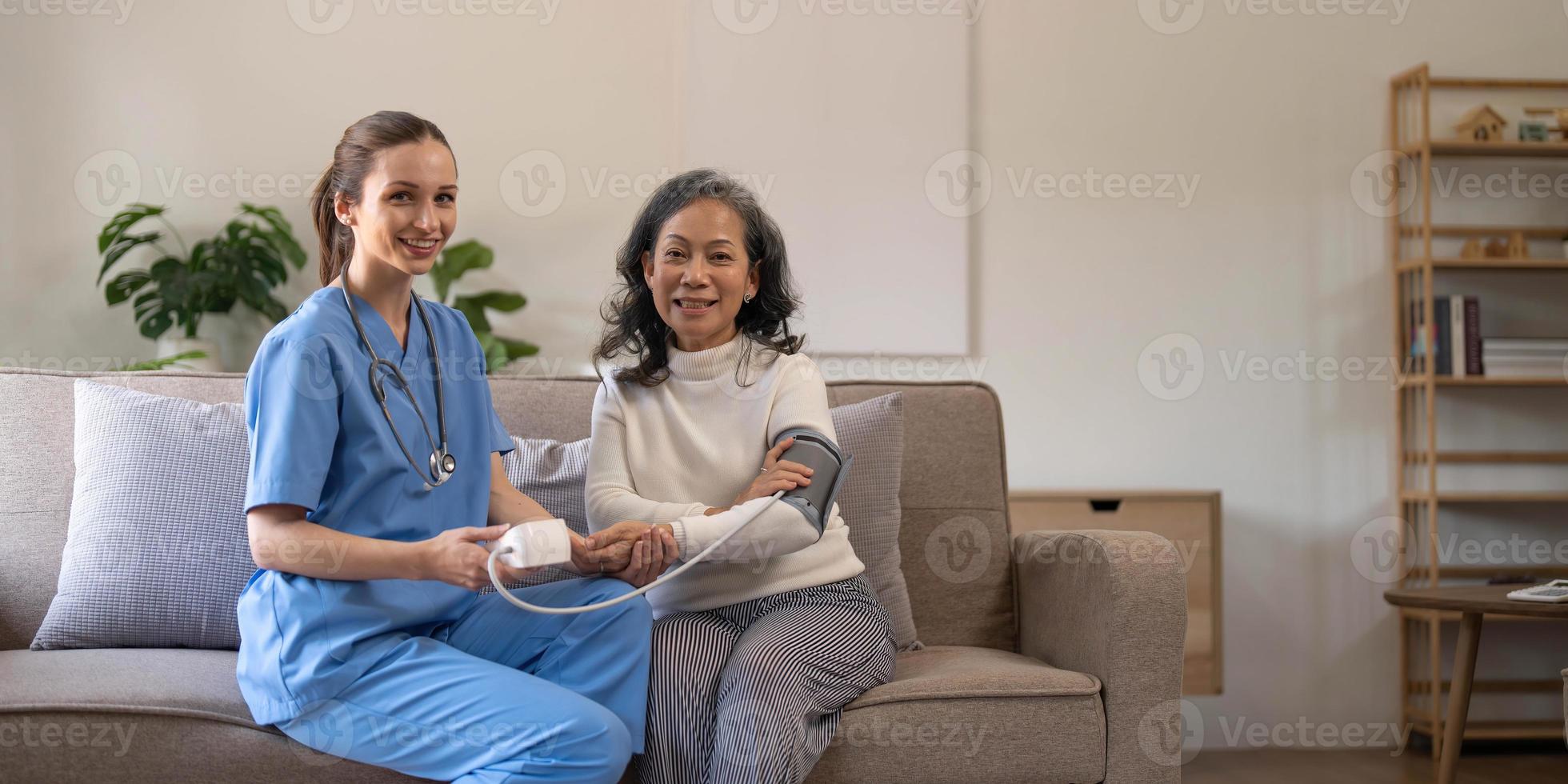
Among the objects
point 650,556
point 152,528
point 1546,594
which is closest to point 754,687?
point 650,556

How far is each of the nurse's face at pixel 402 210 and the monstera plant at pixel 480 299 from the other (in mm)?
1475

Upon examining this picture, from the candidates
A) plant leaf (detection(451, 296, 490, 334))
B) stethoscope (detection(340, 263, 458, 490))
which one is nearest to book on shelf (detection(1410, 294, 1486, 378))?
plant leaf (detection(451, 296, 490, 334))

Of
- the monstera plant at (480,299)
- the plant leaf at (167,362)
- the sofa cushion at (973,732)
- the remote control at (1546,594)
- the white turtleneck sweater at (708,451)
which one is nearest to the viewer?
the sofa cushion at (973,732)

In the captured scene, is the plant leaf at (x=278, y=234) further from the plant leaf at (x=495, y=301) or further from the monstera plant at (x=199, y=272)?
the plant leaf at (x=495, y=301)

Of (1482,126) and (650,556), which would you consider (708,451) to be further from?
(1482,126)

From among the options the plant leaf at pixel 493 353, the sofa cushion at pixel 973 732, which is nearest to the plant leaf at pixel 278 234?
the plant leaf at pixel 493 353

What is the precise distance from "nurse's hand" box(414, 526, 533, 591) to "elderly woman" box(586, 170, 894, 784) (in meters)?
0.19

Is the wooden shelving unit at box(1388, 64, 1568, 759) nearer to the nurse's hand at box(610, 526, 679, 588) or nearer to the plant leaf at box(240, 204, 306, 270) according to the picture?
the nurse's hand at box(610, 526, 679, 588)

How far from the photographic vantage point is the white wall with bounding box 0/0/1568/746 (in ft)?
10.1

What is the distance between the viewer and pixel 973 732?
147cm

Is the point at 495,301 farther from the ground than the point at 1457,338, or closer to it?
farther from the ground

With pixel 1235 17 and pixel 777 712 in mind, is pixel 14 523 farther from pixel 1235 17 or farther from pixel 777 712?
pixel 1235 17

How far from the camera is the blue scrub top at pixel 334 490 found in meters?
1.26

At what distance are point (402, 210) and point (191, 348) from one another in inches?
71.5
